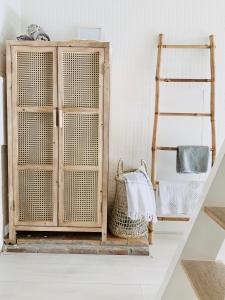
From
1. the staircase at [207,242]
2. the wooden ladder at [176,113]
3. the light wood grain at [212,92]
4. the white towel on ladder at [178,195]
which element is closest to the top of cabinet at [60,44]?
the wooden ladder at [176,113]

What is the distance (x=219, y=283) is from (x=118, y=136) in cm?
220

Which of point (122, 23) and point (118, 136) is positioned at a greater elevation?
point (122, 23)

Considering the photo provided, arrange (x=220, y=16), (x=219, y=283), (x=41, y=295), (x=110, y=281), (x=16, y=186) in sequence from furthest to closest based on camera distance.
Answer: (x=220, y=16)
(x=16, y=186)
(x=110, y=281)
(x=41, y=295)
(x=219, y=283)

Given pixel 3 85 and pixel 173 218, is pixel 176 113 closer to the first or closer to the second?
pixel 173 218

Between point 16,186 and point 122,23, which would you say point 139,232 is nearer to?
point 16,186

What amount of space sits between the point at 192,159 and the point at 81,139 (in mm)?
1018

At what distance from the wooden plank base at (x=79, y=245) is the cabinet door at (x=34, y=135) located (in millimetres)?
159

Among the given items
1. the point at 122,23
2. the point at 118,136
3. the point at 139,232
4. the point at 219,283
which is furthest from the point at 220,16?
the point at 219,283

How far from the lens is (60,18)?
10.3 feet

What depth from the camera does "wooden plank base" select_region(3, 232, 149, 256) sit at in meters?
2.81

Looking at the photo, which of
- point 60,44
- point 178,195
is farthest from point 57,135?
point 178,195

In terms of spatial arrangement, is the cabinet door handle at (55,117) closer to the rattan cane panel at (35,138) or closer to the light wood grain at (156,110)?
the rattan cane panel at (35,138)

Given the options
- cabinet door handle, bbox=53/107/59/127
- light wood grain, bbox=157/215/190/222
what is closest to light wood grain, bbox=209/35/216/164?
light wood grain, bbox=157/215/190/222

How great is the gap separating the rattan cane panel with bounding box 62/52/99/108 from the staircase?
1.70 metres
